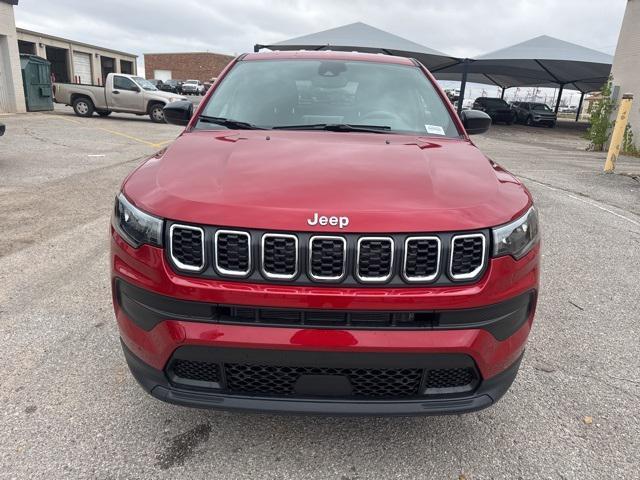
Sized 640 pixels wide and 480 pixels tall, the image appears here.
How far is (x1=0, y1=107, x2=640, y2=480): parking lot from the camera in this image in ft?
6.51

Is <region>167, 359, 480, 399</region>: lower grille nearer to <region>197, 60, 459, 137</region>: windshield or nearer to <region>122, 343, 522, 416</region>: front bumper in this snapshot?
<region>122, 343, 522, 416</region>: front bumper

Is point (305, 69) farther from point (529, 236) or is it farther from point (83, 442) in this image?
point (83, 442)

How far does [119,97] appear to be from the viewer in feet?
61.9

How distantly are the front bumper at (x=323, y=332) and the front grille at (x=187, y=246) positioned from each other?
49 millimetres

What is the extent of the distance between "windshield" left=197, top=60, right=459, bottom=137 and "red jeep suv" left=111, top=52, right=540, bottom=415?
0.91 m

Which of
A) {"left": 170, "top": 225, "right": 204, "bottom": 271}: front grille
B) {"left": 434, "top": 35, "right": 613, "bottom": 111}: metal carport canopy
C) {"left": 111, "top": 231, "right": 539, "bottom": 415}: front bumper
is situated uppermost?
{"left": 434, "top": 35, "right": 613, "bottom": 111}: metal carport canopy

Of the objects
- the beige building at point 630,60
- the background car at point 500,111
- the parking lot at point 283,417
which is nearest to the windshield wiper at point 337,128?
the parking lot at point 283,417

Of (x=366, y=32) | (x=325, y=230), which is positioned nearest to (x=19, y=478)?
(x=325, y=230)

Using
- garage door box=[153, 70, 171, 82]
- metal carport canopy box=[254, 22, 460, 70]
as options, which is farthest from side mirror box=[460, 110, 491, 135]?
garage door box=[153, 70, 171, 82]

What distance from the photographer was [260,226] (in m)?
1.66

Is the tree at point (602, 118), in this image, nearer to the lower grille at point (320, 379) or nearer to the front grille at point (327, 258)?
the lower grille at point (320, 379)

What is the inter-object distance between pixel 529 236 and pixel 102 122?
62.4 ft

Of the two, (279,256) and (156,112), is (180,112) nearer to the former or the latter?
(279,256)

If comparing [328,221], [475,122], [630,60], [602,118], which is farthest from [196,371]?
[630,60]
